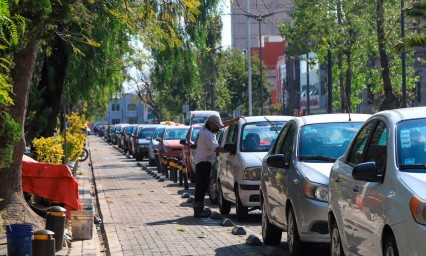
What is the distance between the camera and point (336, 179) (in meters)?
9.93

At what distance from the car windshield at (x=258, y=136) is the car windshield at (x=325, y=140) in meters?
4.52

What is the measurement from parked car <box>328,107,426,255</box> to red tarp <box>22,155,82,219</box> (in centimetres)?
624

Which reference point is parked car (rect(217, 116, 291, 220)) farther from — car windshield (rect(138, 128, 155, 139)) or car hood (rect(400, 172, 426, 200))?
car windshield (rect(138, 128, 155, 139))

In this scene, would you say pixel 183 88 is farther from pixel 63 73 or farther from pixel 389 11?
pixel 389 11

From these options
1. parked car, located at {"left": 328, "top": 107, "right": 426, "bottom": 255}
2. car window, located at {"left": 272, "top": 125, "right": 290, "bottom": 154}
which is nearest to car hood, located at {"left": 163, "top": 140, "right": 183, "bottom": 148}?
car window, located at {"left": 272, "top": 125, "right": 290, "bottom": 154}

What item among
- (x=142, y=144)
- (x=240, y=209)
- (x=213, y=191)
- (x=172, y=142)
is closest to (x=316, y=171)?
(x=240, y=209)

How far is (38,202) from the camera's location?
→ 16.5 metres

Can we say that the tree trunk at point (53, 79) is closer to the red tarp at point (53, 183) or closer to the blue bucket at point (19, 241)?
the red tarp at point (53, 183)

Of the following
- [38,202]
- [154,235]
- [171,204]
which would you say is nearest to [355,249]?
[154,235]

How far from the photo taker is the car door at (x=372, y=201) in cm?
811

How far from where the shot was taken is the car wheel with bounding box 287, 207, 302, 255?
38.8 feet

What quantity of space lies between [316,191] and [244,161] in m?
5.53

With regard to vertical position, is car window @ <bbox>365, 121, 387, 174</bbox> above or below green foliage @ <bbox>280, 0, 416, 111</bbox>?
below

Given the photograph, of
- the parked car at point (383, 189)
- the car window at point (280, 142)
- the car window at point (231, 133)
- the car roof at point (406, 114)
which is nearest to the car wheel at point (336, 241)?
the parked car at point (383, 189)
